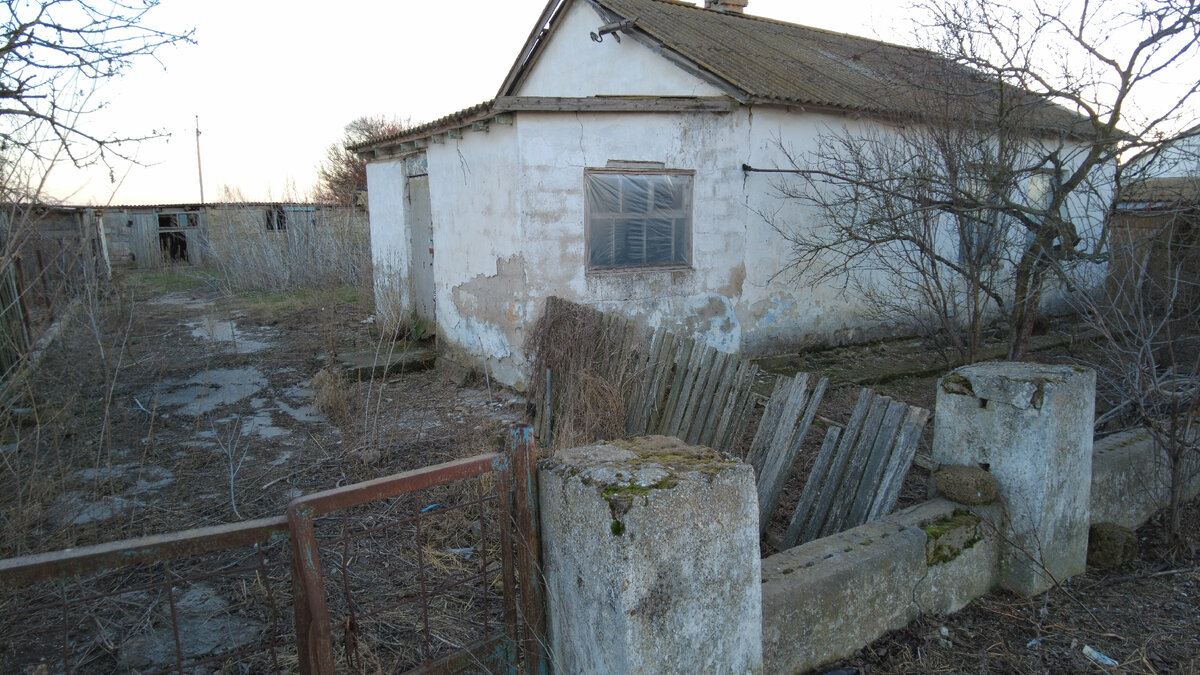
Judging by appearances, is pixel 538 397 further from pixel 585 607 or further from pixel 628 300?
pixel 585 607

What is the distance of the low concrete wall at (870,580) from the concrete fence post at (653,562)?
44 centimetres

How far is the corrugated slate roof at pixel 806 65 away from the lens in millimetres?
6105

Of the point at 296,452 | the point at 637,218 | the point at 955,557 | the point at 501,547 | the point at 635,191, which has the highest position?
the point at 635,191

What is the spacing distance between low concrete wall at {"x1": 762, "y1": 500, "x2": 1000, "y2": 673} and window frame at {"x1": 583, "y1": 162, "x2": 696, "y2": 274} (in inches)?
204

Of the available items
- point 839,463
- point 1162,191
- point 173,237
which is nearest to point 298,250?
point 173,237

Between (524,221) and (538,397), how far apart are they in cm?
204

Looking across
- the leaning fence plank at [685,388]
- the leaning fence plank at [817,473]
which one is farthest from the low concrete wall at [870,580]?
the leaning fence plank at [685,388]

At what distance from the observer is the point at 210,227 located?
941 inches

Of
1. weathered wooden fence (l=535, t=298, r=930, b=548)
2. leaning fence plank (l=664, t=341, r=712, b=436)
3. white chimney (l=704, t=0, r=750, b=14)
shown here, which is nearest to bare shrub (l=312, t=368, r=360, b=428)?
weathered wooden fence (l=535, t=298, r=930, b=548)

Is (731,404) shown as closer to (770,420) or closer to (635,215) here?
(770,420)

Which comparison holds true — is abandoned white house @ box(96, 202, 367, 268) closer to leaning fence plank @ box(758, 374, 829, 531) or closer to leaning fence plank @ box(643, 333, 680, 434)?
leaning fence plank @ box(643, 333, 680, 434)

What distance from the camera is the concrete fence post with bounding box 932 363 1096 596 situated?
3240 mm

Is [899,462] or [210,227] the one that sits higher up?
[210,227]

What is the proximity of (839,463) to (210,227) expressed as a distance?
25.4m
